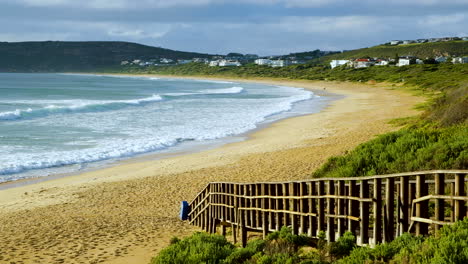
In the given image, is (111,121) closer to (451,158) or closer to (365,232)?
(451,158)

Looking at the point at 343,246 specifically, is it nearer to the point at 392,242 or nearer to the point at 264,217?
the point at 392,242


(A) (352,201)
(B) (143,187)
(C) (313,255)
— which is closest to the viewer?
(C) (313,255)

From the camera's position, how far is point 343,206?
7.59 metres

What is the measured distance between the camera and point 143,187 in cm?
1670

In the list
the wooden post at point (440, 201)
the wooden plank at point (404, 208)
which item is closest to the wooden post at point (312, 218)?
the wooden plank at point (404, 208)

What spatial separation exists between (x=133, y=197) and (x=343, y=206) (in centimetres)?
906

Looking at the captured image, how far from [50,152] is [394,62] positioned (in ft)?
325

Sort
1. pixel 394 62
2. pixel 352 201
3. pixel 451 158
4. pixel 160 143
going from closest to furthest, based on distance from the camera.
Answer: pixel 352 201
pixel 451 158
pixel 160 143
pixel 394 62

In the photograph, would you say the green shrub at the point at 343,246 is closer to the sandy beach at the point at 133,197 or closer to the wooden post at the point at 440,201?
the wooden post at the point at 440,201

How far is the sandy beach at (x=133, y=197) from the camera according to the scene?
1074 cm

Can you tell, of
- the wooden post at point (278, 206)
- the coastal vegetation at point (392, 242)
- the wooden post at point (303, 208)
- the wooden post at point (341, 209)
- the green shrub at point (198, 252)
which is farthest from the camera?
the wooden post at point (278, 206)

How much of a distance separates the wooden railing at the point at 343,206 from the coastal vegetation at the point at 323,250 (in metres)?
0.33

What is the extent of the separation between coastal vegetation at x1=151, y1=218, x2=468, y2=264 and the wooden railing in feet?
1.08

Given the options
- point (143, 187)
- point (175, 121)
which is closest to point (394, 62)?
point (175, 121)
